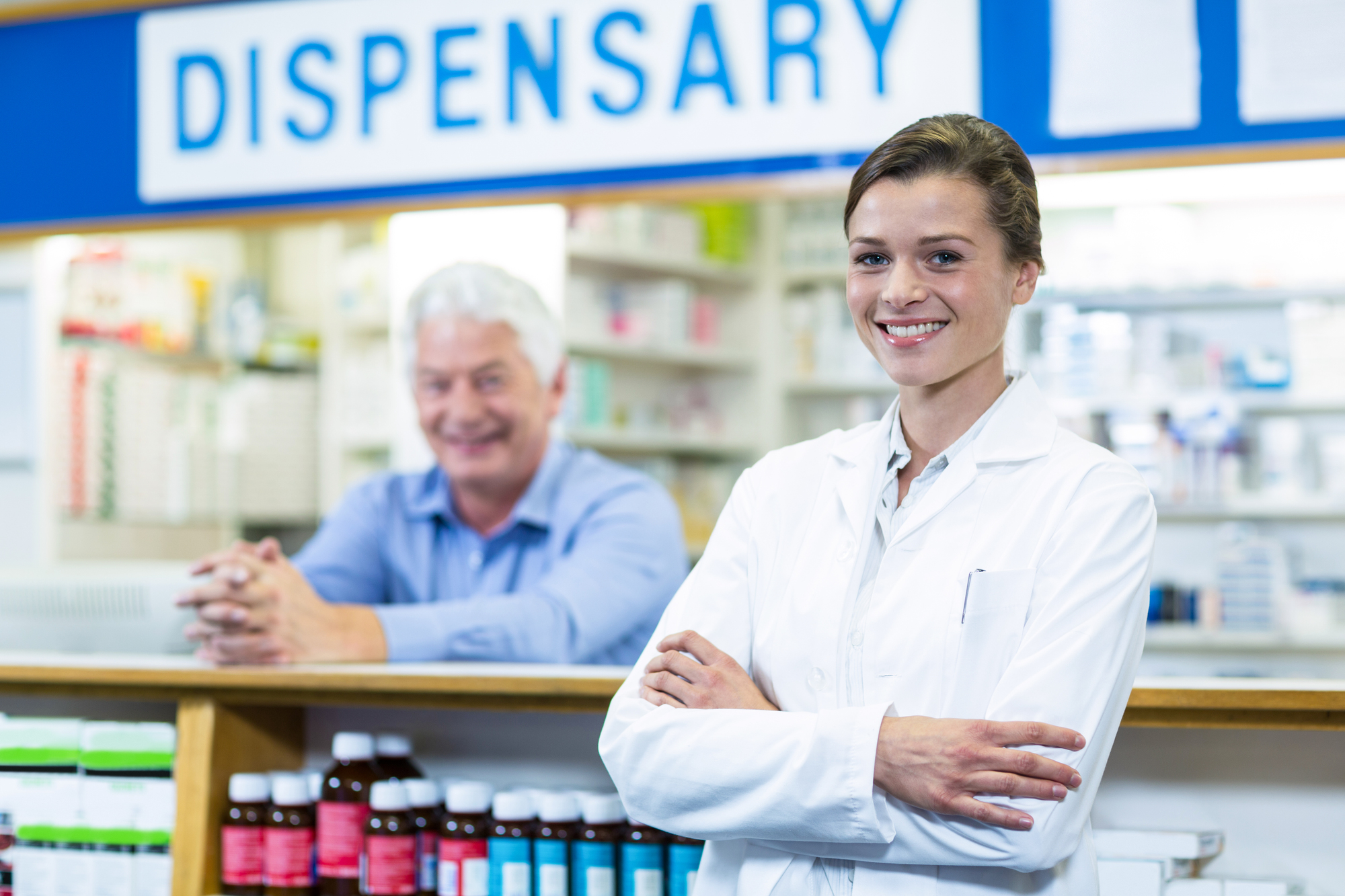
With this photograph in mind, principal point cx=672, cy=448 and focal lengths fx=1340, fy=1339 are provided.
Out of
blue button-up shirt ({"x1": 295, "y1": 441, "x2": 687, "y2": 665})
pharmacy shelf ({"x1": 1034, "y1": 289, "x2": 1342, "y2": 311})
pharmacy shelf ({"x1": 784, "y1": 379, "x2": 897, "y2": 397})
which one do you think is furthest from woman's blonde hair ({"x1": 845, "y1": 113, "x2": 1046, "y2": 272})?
pharmacy shelf ({"x1": 784, "y1": 379, "x2": 897, "y2": 397})

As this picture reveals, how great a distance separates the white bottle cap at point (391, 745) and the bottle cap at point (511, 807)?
23cm

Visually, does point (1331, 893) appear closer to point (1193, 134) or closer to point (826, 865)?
point (826, 865)

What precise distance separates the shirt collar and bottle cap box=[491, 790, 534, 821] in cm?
83

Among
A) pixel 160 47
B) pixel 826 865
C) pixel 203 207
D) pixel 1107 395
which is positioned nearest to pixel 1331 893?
pixel 826 865

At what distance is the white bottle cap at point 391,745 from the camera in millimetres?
1919

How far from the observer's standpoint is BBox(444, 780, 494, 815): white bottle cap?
70.1 inches

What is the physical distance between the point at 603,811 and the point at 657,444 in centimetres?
410

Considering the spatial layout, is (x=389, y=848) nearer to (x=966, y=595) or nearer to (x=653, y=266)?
(x=966, y=595)

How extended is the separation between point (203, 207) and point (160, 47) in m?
0.36

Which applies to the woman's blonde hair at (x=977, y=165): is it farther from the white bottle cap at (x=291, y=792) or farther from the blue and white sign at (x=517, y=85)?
the white bottle cap at (x=291, y=792)

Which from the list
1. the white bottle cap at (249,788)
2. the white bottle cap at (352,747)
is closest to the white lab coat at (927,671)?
the white bottle cap at (352,747)

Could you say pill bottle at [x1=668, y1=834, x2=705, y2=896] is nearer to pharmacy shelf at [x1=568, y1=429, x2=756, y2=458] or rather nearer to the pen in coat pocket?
the pen in coat pocket

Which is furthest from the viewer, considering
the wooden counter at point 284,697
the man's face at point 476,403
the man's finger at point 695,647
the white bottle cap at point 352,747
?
the man's face at point 476,403

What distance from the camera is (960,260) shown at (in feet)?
4.55
